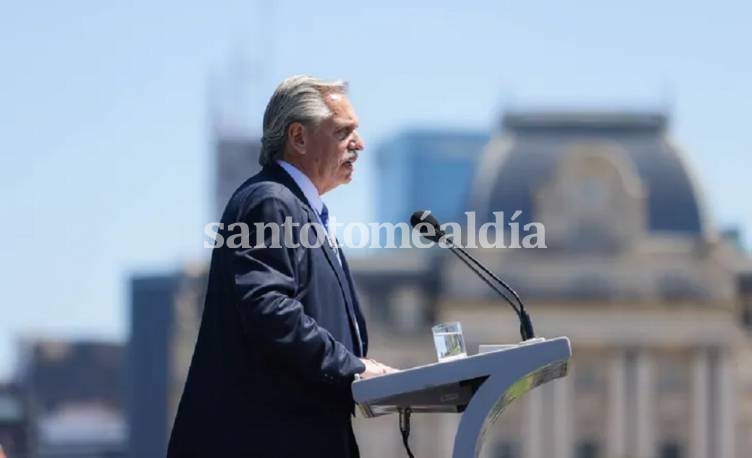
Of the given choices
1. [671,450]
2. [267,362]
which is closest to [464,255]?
[267,362]

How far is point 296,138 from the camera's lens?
290 inches

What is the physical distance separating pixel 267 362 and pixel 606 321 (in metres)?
92.0

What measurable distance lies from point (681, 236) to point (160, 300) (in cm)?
5558

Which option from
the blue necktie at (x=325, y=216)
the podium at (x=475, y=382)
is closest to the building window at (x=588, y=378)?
the blue necktie at (x=325, y=216)

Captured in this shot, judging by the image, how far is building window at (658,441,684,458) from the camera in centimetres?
9700

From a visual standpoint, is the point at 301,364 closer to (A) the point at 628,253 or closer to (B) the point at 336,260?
(B) the point at 336,260

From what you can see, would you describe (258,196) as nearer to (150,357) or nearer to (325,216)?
(325,216)

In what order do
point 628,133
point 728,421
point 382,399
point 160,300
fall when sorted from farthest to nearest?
point 160,300 → point 628,133 → point 728,421 → point 382,399

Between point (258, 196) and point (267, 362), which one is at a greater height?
point (258, 196)

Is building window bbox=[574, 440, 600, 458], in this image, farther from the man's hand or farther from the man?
the man's hand

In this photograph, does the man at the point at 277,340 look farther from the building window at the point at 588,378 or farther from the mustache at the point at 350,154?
the building window at the point at 588,378

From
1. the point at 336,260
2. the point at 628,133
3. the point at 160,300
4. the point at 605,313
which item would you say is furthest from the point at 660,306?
the point at 336,260

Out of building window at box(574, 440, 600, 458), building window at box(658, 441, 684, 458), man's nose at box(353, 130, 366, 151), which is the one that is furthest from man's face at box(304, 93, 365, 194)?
building window at box(574, 440, 600, 458)

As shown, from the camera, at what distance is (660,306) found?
98.4 m
